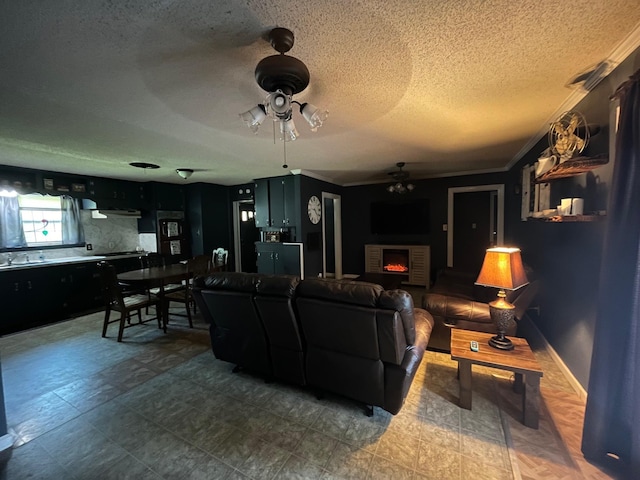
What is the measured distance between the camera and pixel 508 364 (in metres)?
1.74

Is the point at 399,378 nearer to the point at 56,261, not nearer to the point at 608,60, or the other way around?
the point at 608,60

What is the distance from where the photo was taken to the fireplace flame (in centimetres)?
595

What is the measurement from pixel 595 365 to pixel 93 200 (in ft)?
21.9

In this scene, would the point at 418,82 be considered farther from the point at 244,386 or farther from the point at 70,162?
the point at 70,162

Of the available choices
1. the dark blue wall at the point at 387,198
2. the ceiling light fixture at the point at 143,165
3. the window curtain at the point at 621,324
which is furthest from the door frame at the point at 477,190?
the ceiling light fixture at the point at 143,165

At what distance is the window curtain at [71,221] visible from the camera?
4.58 metres

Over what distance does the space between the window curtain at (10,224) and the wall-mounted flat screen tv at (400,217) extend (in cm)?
633

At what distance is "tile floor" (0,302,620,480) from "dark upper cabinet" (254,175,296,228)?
10.5 feet

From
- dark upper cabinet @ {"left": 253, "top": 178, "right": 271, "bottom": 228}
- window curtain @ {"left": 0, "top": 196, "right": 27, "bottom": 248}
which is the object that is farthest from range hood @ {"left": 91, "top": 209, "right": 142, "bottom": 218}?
dark upper cabinet @ {"left": 253, "top": 178, "right": 271, "bottom": 228}

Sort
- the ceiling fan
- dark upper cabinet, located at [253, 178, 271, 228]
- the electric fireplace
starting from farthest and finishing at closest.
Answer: the electric fireplace → dark upper cabinet, located at [253, 178, 271, 228] → the ceiling fan

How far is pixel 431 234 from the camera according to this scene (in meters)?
5.80

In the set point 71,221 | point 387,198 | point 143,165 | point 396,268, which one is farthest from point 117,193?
point 396,268

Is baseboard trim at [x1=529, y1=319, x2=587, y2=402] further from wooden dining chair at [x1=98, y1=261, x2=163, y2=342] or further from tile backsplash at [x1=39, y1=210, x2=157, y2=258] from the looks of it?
tile backsplash at [x1=39, y1=210, x2=157, y2=258]

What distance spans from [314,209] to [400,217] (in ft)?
6.68
